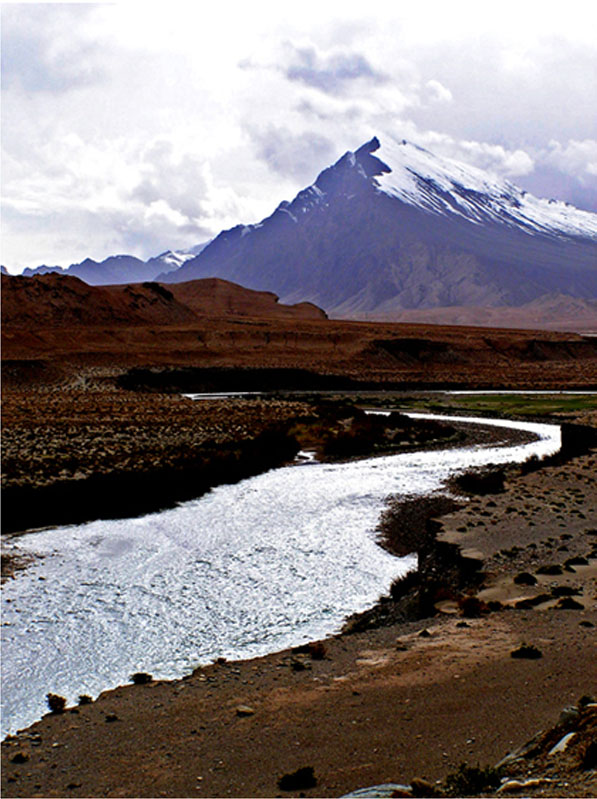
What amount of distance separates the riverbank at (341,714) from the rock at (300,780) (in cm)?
10

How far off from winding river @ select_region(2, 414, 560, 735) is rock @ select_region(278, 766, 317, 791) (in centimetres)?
503

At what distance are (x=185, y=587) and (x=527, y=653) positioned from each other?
330 inches

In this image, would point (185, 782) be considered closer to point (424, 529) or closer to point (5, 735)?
point (5, 735)

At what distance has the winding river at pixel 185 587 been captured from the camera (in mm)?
13758

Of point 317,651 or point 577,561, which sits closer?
point 317,651

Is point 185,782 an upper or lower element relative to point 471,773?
lower

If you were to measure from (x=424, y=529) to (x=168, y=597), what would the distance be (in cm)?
842

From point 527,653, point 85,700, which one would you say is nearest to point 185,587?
point 85,700

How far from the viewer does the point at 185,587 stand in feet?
58.0

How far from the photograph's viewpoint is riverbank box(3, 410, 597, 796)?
8820 millimetres

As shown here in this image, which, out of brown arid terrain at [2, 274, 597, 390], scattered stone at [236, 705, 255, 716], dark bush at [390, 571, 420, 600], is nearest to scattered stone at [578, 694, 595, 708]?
scattered stone at [236, 705, 255, 716]

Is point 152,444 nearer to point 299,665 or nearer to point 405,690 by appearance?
point 299,665

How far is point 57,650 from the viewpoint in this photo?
46.4ft

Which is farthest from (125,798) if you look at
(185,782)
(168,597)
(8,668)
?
→ (168,597)
